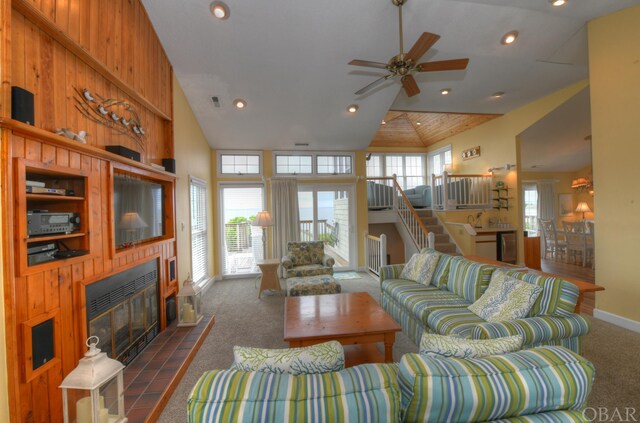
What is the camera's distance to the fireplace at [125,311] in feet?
7.11

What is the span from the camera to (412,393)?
35.2 inches

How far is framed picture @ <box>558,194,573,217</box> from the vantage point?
26.7 ft

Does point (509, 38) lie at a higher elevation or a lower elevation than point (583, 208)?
higher

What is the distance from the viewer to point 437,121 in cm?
746

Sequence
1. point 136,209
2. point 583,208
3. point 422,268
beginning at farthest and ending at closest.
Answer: point 583,208 → point 422,268 → point 136,209

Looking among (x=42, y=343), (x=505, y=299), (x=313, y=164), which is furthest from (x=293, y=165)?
(x=42, y=343)

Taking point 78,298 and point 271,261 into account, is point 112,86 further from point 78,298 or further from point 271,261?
point 271,261

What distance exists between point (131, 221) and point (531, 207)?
998 centimetres

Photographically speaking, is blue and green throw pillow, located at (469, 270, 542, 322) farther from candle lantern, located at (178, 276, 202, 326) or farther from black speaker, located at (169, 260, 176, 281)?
black speaker, located at (169, 260, 176, 281)

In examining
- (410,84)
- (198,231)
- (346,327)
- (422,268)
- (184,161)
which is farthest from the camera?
(198,231)

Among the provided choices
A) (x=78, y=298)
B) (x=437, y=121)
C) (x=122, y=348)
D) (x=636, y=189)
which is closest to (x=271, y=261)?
(x=122, y=348)

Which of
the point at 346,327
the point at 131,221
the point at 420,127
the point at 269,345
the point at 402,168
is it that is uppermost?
the point at 420,127

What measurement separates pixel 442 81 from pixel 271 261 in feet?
13.6

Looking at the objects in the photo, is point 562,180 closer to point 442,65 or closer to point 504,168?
point 504,168
